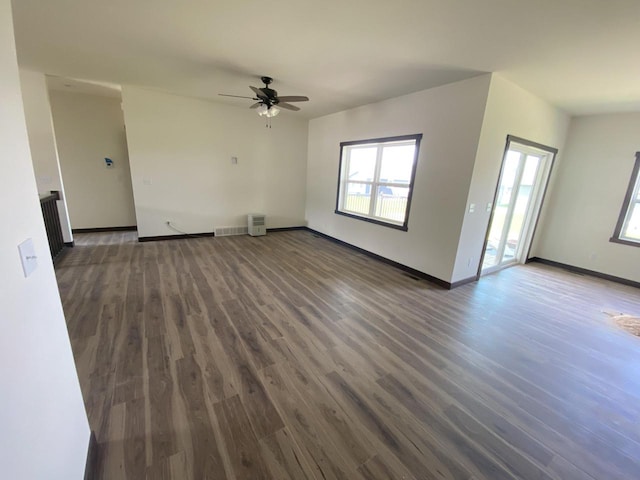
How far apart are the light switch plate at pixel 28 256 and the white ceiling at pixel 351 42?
216cm

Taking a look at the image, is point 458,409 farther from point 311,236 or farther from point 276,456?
point 311,236

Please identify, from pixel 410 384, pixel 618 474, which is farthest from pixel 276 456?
pixel 618 474

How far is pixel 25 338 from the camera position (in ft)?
2.78

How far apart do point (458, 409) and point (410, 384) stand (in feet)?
1.07

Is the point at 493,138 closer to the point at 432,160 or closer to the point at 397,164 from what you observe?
the point at 432,160

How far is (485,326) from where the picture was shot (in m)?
2.76

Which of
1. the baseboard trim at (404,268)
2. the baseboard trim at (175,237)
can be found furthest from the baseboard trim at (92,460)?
the baseboard trim at (175,237)

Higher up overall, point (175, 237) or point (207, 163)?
point (207, 163)

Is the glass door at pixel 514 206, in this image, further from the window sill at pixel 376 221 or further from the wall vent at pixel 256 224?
the wall vent at pixel 256 224

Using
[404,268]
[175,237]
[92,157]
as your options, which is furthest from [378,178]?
[92,157]

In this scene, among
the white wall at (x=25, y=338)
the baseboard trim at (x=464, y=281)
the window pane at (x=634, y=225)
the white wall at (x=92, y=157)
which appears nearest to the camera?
the white wall at (x=25, y=338)

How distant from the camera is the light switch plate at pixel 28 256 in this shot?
880 millimetres

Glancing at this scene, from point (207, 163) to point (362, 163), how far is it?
10.4 feet

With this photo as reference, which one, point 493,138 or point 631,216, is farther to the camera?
point 631,216
